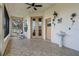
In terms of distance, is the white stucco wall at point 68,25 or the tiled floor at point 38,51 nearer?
the tiled floor at point 38,51

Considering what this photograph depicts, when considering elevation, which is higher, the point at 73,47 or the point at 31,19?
the point at 31,19

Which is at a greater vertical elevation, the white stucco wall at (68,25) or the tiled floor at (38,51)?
the white stucco wall at (68,25)

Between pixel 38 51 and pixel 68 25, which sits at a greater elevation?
pixel 68 25

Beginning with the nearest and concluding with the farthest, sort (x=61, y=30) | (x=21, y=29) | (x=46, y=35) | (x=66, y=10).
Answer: (x=66, y=10) → (x=61, y=30) → (x=46, y=35) → (x=21, y=29)

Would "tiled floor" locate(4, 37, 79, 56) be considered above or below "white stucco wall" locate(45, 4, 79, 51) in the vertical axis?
below

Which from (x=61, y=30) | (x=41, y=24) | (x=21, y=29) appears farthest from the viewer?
(x=21, y=29)

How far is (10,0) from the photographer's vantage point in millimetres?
3969

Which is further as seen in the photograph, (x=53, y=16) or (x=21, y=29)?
(x=21, y=29)

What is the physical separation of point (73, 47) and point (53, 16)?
122 inches

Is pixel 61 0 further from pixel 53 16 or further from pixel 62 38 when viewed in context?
pixel 53 16

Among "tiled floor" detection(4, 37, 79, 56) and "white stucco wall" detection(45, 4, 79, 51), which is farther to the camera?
"white stucco wall" detection(45, 4, 79, 51)

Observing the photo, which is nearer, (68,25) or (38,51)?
(38,51)

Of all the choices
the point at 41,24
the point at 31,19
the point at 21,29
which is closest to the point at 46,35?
the point at 41,24

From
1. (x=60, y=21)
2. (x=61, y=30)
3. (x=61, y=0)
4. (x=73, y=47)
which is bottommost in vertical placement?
(x=73, y=47)
